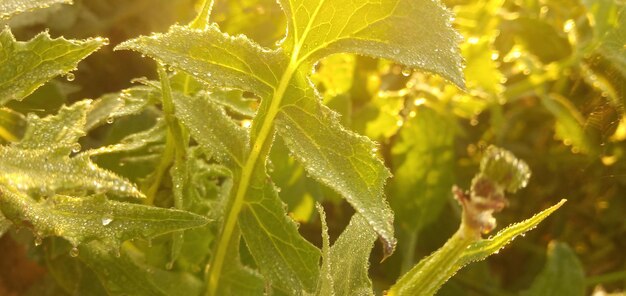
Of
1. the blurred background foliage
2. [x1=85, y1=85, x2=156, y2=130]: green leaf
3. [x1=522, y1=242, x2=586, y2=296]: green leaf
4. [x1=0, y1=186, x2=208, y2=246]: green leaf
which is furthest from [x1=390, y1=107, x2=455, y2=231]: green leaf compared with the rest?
[x1=0, y1=186, x2=208, y2=246]: green leaf

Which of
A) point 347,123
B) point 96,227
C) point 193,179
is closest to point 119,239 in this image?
point 96,227

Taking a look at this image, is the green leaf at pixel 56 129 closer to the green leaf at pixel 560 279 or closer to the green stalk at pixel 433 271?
the green stalk at pixel 433 271

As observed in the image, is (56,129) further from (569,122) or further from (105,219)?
(569,122)

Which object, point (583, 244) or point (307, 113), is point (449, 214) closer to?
point (583, 244)

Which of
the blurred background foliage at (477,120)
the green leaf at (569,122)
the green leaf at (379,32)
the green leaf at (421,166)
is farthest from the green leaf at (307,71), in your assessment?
the green leaf at (569,122)

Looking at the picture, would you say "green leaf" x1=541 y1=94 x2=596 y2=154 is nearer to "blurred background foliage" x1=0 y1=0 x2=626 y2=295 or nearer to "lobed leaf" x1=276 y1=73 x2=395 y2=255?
"blurred background foliage" x1=0 y1=0 x2=626 y2=295

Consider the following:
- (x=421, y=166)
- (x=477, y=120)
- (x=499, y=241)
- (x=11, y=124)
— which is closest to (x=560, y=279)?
(x=421, y=166)
